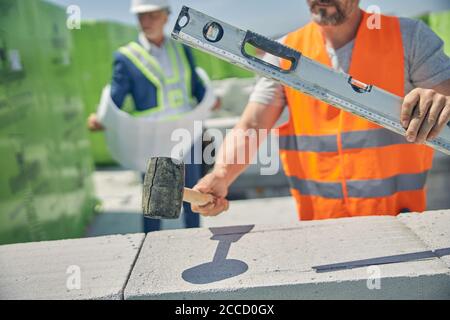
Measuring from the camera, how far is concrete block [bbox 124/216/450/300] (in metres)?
1.39

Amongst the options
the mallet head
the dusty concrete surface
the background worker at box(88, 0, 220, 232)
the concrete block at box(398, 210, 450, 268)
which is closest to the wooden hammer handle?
the mallet head

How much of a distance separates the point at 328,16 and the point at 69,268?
56.8 inches

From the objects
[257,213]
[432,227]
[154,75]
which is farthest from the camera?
[257,213]

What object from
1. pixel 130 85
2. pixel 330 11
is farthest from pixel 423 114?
pixel 130 85

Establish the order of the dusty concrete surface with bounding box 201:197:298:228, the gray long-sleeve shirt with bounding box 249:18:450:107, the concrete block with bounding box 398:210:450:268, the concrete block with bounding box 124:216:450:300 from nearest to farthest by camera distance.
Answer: the concrete block with bounding box 124:216:450:300
the concrete block with bounding box 398:210:450:268
the gray long-sleeve shirt with bounding box 249:18:450:107
the dusty concrete surface with bounding box 201:197:298:228

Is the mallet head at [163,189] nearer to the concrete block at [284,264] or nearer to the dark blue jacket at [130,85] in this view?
the concrete block at [284,264]

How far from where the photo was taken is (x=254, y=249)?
1649mm

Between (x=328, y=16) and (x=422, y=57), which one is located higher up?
(x=328, y=16)

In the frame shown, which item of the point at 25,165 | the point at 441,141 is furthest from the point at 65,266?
the point at 25,165

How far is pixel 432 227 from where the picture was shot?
5.61ft

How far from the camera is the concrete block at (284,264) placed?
4.56 ft

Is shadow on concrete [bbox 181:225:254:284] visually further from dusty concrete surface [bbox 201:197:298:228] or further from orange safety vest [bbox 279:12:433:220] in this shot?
dusty concrete surface [bbox 201:197:298:228]

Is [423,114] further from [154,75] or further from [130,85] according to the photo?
[130,85]
